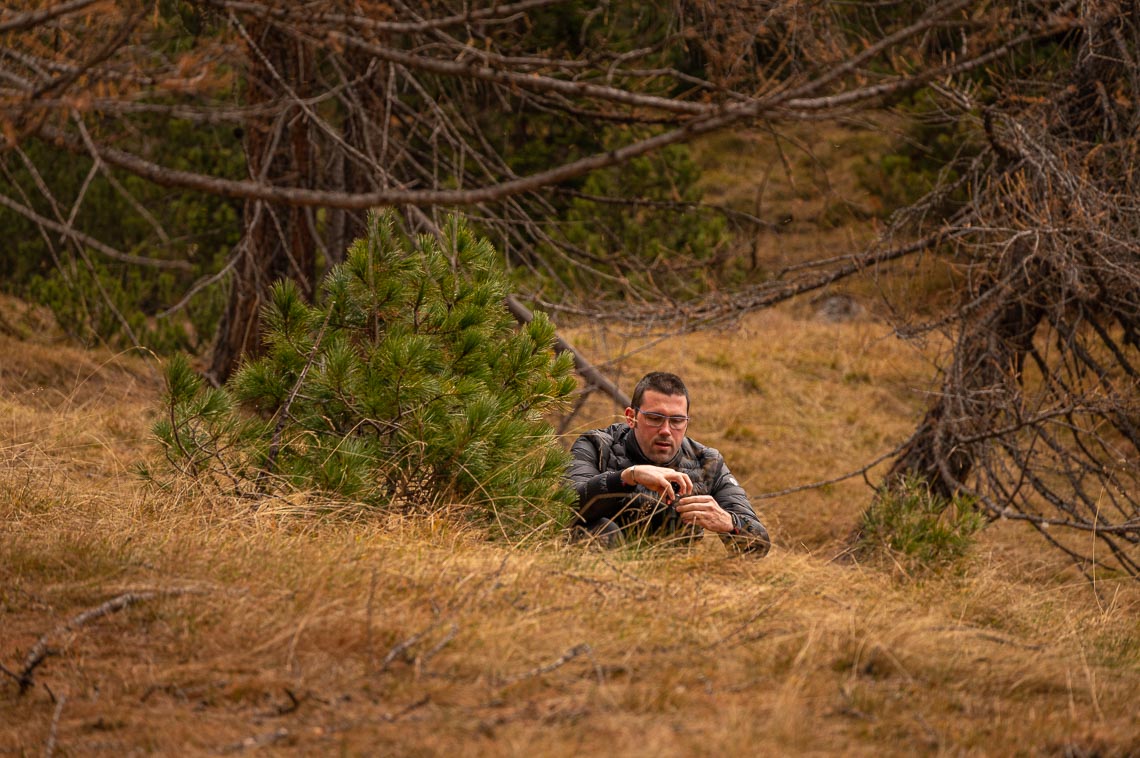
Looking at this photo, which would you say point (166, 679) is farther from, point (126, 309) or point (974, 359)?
point (126, 309)

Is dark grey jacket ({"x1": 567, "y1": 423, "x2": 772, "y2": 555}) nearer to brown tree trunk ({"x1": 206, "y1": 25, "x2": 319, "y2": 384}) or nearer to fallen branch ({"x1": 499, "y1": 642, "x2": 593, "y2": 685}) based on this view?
fallen branch ({"x1": 499, "y1": 642, "x2": 593, "y2": 685})

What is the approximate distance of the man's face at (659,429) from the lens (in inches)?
187

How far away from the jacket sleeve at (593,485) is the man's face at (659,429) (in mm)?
179

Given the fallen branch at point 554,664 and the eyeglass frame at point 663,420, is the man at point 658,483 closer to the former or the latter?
the eyeglass frame at point 663,420

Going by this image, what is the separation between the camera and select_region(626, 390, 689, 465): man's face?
4.75m

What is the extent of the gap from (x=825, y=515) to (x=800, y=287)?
2.58 m

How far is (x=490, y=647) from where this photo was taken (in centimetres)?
318

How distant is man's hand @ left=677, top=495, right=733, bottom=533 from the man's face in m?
0.40

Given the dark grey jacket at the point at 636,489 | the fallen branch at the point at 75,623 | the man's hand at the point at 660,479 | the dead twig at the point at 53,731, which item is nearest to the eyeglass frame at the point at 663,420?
the dark grey jacket at the point at 636,489

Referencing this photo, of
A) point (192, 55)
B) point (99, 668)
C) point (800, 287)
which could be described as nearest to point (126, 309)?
point (800, 287)

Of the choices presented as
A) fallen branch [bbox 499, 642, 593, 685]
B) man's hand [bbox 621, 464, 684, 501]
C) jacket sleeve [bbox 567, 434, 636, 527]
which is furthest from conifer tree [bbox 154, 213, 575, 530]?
fallen branch [bbox 499, 642, 593, 685]

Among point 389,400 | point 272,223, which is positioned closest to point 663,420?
point 389,400

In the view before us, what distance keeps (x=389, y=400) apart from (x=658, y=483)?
1.11m

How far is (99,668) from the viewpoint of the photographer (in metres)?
3.10
